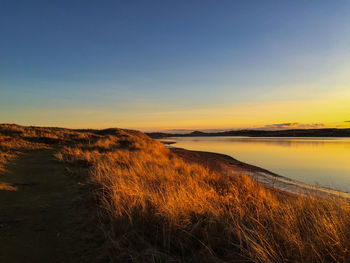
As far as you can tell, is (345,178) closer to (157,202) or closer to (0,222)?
(157,202)

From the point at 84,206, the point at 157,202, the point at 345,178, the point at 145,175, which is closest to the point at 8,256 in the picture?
the point at 84,206

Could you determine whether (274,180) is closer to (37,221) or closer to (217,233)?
(217,233)

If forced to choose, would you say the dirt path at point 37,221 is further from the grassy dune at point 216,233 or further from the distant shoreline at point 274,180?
the distant shoreline at point 274,180

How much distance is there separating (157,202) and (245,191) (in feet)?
11.4

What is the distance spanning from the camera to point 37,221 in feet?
13.5

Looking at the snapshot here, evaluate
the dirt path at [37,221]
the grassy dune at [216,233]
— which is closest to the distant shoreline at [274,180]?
the grassy dune at [216,233]

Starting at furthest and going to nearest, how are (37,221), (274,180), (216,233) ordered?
1. (274,180)
2. (37,221)
3. (216,233)

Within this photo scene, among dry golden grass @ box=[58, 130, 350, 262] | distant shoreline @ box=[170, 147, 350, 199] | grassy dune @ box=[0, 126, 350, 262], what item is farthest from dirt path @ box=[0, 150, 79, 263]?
distant shoreline @ box=[170, 147, 350, 199]

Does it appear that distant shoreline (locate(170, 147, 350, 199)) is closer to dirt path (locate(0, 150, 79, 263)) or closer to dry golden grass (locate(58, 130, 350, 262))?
dry golden grass (locate(58, 130, 350, 262))

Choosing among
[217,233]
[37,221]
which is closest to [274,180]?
[217,233]

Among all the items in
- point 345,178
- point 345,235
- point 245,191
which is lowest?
point 345,178

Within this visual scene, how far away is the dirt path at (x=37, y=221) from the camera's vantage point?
303cm

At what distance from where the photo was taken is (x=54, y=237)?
3.53m

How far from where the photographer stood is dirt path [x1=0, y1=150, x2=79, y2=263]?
9.95ft
